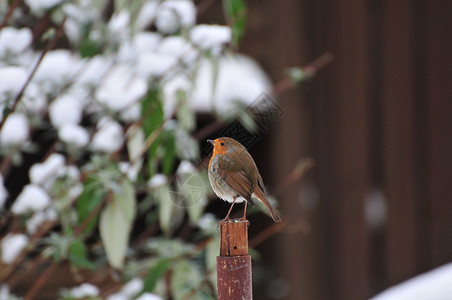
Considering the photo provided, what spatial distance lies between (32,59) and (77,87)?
21 cm

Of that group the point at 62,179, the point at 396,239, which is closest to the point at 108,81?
the point at 62,179

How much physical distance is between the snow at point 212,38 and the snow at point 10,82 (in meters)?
0.42

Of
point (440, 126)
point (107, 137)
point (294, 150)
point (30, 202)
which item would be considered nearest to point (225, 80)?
point (294, 150)

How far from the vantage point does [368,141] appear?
3277mm

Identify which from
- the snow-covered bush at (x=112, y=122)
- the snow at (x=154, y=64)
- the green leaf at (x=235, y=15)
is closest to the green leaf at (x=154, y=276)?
the snow-covered bush at (x=112, y=122)

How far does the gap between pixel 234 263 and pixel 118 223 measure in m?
0.69

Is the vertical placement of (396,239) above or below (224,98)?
below

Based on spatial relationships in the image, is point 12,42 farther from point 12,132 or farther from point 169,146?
point 169,146

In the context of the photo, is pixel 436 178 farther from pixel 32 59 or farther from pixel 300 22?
pixel 32 59

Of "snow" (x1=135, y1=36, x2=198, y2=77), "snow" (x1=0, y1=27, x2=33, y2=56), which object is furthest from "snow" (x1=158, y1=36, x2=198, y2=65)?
"snow" (x1=0, y1=27, x2=33, y2=56)

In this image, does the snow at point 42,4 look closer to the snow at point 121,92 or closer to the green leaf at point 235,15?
the snow at point 121,92

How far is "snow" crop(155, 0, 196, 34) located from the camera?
1.50 meters

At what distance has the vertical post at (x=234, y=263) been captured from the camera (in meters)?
0.80

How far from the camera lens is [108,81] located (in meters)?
1.79
